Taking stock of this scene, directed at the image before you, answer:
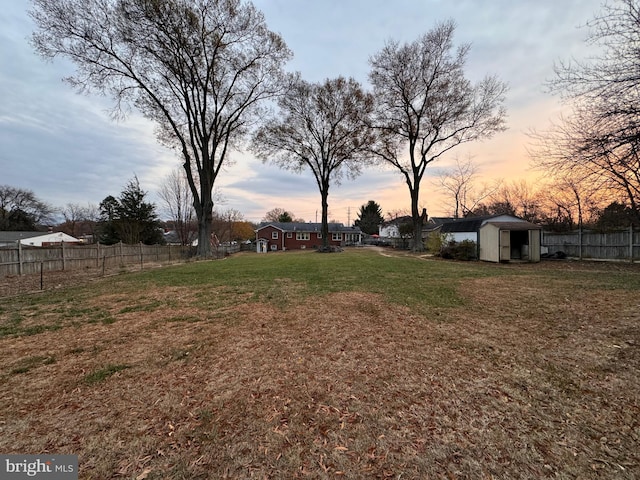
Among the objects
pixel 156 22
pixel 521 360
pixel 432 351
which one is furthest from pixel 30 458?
pixel 156 22

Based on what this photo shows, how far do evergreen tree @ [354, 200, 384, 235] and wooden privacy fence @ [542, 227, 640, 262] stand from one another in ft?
157

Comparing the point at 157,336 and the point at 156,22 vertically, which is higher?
the point at 156,22

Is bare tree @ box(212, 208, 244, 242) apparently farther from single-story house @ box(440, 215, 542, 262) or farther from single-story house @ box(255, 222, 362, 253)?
single-story house @ box(440, 215, 542, 262)

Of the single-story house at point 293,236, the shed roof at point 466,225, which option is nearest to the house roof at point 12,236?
the single-story house at point 293,236

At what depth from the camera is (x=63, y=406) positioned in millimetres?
2414

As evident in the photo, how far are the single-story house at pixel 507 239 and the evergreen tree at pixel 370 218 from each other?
154 ft

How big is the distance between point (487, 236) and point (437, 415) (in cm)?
1625

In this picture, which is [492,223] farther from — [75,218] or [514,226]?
[75,218]

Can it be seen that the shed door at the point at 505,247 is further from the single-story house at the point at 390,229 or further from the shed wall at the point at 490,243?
the single-story house at the point at 390,229

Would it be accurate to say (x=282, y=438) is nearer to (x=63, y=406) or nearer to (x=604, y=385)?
(x=63, y=406)

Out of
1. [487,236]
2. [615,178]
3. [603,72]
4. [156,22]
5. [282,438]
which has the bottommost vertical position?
[282,438]

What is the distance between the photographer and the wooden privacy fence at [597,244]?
1271 cm

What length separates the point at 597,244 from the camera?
46.3 feet

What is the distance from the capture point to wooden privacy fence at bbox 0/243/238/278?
10945mm
